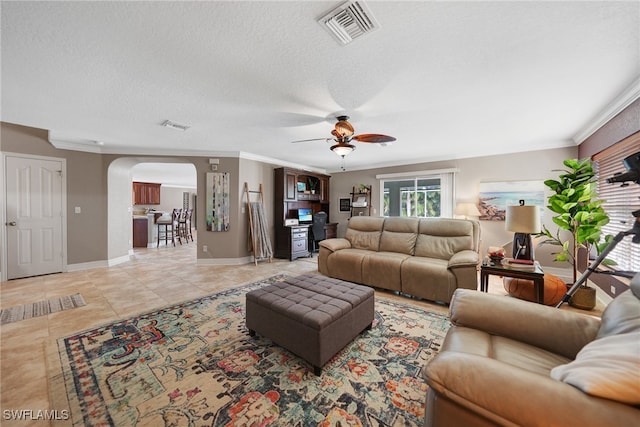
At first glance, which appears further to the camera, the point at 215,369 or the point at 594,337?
the point at 215,369

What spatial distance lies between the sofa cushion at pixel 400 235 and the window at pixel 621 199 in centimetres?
208

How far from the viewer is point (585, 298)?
2.72 meters

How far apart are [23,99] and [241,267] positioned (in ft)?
11.6

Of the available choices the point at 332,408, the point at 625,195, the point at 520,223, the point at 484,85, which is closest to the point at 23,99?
the point at 332,408

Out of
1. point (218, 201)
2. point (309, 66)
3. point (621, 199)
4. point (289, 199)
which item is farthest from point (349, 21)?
point (289, 199)

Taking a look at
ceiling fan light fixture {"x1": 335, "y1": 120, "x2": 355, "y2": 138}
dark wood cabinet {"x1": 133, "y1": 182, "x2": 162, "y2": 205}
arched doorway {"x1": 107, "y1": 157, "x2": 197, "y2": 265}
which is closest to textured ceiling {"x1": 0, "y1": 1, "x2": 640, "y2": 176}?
ceiling fan light fixture {"x1": 335, "y1": 120, "x2": 355, "y2": 138}

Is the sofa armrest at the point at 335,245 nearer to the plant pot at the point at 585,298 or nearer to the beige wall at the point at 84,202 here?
the plant pot at the point at 585,298

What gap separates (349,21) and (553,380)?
6.34 feet

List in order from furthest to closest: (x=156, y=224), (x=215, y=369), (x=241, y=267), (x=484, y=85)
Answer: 1. (x=156, y=224)
2. (x=241, y=267)
3. (x=484, y=85)
4. (x=215, y=369)

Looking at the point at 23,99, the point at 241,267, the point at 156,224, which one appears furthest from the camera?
the point at 156,224

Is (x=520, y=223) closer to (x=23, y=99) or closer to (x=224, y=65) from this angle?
(x=224, y=65)

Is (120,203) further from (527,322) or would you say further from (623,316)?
(623,316)

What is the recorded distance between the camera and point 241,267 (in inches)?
185

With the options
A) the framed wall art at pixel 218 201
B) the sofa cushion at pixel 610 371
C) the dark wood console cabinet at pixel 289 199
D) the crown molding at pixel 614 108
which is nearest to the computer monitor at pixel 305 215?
the dark wood console cabinet at pixel 289 199
